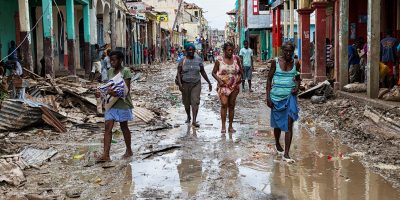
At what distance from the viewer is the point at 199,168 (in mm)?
6398

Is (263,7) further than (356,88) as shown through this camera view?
Yes

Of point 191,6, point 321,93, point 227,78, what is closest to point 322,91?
point 321,93

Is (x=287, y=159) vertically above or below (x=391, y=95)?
below

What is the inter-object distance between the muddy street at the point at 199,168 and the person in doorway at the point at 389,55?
4.29 meters

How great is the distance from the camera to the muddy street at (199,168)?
534 cm

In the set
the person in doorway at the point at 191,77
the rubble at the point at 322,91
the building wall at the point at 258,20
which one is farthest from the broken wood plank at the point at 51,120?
the building wall at the point at 258,20

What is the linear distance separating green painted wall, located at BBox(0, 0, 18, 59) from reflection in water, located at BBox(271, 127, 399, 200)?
50.2 feet

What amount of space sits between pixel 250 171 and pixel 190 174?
2.41 feet

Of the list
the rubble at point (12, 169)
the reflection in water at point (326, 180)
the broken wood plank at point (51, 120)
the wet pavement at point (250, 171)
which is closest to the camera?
the reflection in water at point (326, 180)

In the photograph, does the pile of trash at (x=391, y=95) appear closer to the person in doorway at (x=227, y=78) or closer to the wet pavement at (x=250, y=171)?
the wet pavement at (x=250, y=171)

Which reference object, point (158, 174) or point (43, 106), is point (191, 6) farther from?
point (158, 174)

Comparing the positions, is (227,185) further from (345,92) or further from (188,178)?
(345,92)

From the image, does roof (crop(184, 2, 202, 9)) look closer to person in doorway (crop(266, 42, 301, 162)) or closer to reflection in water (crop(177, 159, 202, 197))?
person in doorway (crop(266, 42, 301, 162))

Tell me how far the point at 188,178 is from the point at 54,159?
2.23m
